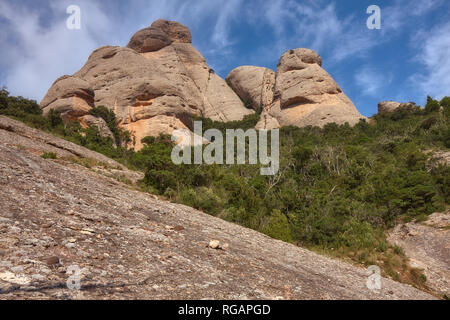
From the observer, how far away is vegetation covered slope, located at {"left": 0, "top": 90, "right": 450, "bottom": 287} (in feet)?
40.1

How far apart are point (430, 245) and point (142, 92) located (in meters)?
33.1

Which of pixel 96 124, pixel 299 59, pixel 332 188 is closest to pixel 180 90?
pixel 96 124

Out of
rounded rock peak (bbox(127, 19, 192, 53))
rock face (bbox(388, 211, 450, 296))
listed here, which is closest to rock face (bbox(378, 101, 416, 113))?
rock face (bbox(388, 211, 450, 296))

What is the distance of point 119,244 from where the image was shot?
13.0ft

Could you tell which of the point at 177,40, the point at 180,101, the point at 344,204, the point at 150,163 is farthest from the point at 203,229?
the point at 177,40

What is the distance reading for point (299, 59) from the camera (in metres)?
50.5

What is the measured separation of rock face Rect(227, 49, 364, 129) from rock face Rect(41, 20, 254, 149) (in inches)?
207

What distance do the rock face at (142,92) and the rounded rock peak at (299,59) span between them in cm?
1018

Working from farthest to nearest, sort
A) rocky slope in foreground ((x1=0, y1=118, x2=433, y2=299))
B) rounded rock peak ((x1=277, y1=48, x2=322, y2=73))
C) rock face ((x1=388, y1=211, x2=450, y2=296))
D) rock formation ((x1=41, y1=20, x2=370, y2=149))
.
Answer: rounded rock peak ((x1=277, y1=48, x2=322, y2=73)), rock formation ((x1=41, y1=20, x2=370, y2=149)), rock face ((x1=388, y1=211, x2=450, y2=296)), rocky slope in foreground ((x1=0, y1=118, x2=433, y2=299))

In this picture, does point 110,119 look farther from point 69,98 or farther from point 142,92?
point 142,92

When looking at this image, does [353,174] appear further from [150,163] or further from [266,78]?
[266,78]

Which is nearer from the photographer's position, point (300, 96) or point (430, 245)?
point (430, 245)

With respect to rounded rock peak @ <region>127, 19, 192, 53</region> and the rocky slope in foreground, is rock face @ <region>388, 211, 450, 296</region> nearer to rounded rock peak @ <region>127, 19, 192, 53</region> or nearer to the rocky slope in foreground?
the rocky slope in foreground
